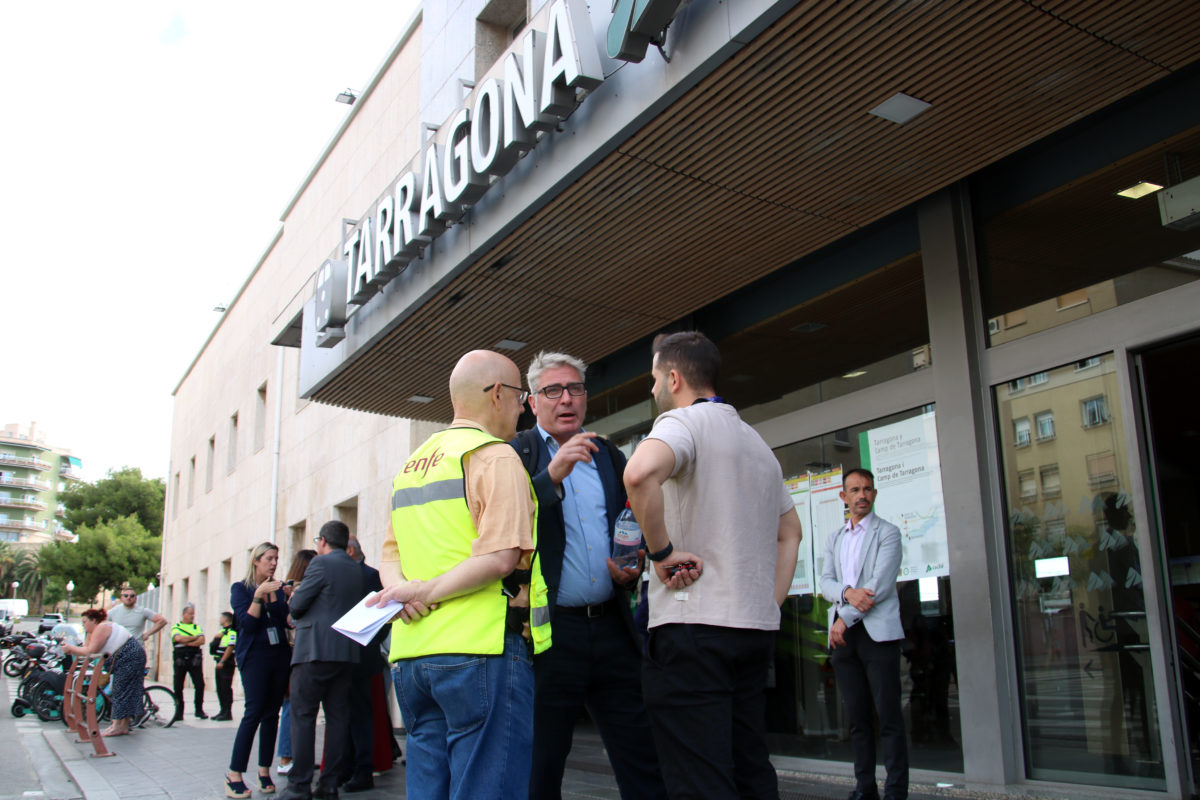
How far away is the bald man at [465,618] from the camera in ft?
8.52

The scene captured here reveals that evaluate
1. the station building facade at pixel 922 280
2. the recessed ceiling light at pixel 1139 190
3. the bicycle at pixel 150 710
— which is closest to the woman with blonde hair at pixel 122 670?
the bicycle at pixel 150 710

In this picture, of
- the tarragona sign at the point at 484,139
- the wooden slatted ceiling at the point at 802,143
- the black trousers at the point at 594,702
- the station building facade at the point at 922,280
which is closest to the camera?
the black trousers at the point at 594,702

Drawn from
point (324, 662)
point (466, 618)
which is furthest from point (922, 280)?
point (466, 618)

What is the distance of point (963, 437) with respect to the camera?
19.1ft

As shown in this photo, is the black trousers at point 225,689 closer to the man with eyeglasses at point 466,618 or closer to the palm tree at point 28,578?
the man with eyeglasses at point 466,618

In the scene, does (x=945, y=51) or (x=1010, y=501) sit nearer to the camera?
(x=945, y=51)

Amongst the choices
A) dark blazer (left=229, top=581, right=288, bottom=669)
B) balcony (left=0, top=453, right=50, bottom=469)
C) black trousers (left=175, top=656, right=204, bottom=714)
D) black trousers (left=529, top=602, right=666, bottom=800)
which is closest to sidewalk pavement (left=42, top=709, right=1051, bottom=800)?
dark blazer (left=229, top=581, right=288, bottom=669)

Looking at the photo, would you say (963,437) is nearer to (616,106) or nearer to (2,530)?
(616,106)

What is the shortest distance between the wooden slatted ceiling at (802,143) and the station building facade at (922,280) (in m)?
0.02

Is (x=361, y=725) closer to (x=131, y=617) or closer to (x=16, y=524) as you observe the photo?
(x=131, y=617)

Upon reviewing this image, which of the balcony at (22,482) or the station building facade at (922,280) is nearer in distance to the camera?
the station building facade at (922,280)

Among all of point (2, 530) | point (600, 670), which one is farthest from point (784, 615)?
point (2, 530)

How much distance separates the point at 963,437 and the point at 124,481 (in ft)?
251

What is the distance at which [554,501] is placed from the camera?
321 cm
